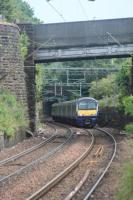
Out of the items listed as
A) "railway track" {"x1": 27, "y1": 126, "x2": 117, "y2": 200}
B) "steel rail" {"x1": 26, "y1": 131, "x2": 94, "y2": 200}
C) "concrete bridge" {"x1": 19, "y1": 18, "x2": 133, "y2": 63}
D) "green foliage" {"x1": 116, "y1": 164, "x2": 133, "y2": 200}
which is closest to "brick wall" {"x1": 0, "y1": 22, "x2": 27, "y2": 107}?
"concrete bridge" {"x1": 19, "y1": 18, "x2": 133, "y2": 63}

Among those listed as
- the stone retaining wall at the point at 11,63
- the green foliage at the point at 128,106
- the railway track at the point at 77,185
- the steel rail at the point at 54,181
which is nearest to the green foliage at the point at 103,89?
the stone retaining wall at the point at 11,63

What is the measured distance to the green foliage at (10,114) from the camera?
92.9 feet

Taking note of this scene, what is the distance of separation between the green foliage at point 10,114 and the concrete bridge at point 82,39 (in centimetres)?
552

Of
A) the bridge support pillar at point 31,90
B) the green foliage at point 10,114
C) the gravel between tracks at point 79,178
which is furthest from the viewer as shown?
the bridge support pillar at point 31,90

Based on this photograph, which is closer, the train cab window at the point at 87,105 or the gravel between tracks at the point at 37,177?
the gravel between tracks at the point at 37,177

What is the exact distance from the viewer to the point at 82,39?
125ft

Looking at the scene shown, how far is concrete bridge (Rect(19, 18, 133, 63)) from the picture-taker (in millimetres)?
37531

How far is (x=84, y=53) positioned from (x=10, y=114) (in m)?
8.79

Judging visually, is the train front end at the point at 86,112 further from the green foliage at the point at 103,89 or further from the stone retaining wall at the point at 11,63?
the green foliage at the point at 103,89

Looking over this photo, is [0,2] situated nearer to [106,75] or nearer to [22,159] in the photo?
[106,75]

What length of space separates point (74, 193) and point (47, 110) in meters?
78.8

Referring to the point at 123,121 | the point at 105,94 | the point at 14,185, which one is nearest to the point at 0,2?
the point at 105,94

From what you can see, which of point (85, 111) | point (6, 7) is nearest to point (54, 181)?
point (85, 111)

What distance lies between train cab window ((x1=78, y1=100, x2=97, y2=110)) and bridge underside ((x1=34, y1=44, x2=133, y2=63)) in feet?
33.2
